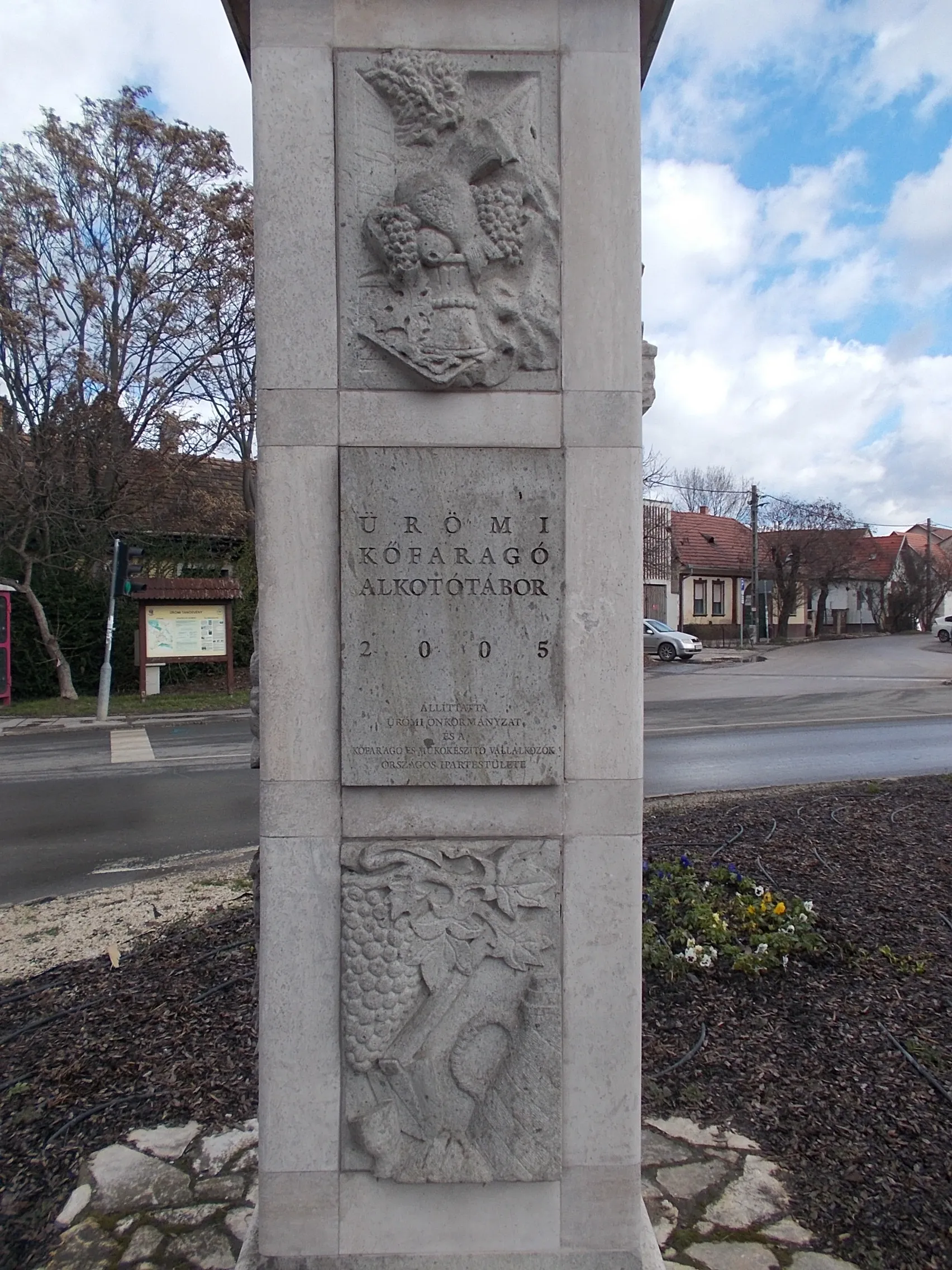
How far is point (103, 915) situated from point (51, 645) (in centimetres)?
1480

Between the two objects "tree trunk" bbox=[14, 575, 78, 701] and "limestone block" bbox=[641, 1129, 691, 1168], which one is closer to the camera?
"limestone block" bbox=[641, 1129, 691, 1168]

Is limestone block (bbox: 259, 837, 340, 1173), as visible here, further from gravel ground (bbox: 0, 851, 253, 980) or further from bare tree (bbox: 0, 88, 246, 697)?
bare tree (bbox: 0, 88, 246, 697)

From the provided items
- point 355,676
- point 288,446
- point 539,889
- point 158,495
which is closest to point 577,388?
point 288,446

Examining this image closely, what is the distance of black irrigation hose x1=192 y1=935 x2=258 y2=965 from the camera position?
15.0ft

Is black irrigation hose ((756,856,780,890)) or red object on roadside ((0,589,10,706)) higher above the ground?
red object on roadside ((0,589,10,706))

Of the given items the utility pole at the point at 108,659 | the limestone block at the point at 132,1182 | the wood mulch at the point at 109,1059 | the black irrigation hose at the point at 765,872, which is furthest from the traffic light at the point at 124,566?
the limestone block at the point at 132,1182

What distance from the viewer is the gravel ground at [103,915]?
4.88 m

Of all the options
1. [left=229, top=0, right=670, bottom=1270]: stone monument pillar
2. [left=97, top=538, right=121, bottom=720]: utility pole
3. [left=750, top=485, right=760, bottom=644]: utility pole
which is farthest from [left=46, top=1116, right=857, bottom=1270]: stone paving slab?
[left=750, top=485, right=760, bottom=644]: utility pole

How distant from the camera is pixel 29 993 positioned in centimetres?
434

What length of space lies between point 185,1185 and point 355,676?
1946mm

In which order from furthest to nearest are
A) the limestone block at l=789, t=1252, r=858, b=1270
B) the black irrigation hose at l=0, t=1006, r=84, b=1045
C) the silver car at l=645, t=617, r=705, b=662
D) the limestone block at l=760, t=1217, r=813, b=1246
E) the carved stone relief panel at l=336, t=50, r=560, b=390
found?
the silver car at l=645, t=617, r=705, b=662 → the black irrigation hose at l=0, t=1006, r=84, b=1045 → the limestone block at l=760, t=1217, r=813, b=1246 → the limestone block at l=789, t=1252, r=858, b=1270 → the carved stone relief panel at l=336, t=50, r=560, b=390

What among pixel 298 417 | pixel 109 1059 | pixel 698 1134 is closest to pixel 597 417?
pixel 298 417

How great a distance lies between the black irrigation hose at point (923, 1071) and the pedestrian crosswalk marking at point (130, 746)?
387 inches

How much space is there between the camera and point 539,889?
2.39 meters
